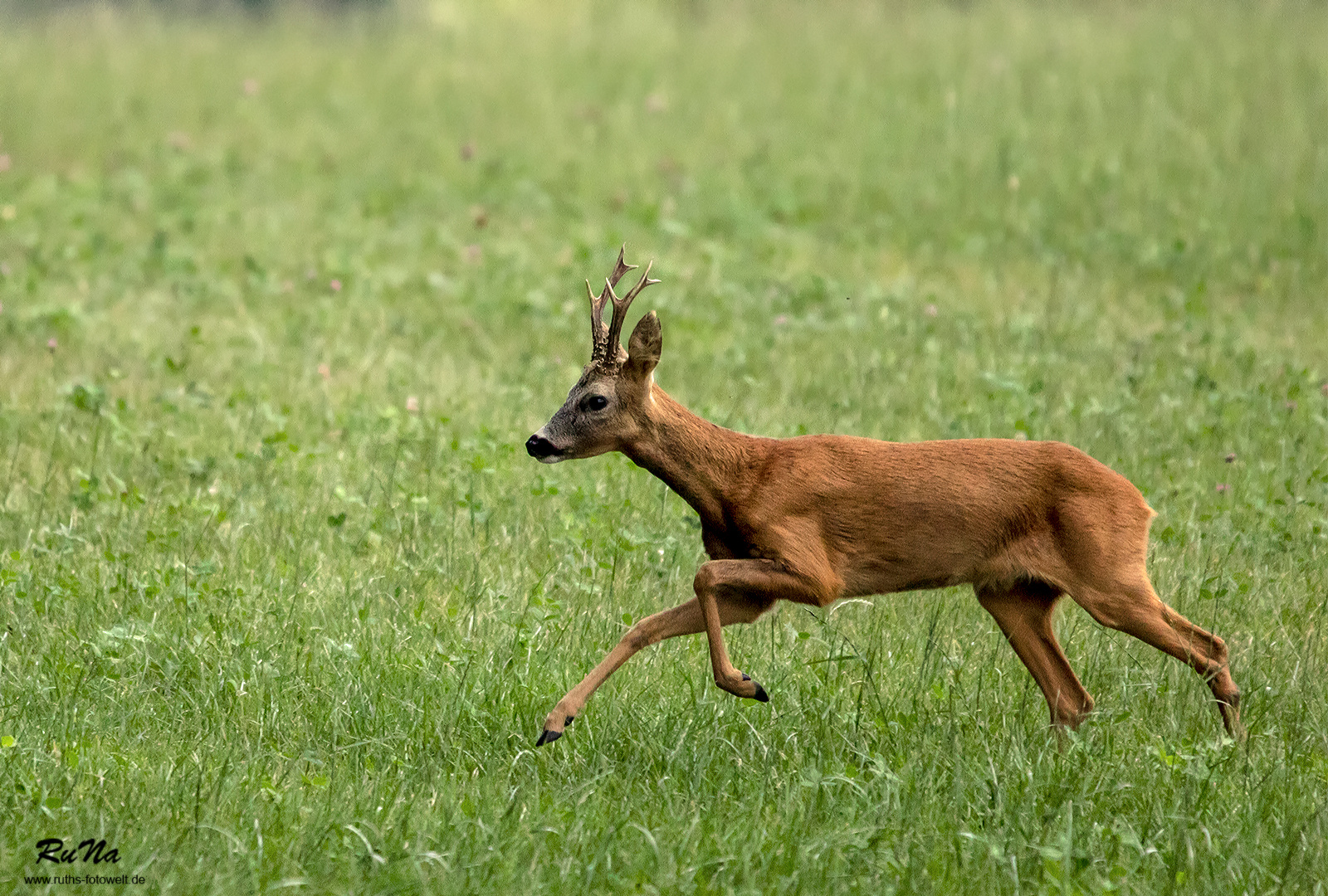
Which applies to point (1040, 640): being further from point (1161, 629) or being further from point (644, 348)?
point (644, 348)

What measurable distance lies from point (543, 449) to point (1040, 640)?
1770 millimetres

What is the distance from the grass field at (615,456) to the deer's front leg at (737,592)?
259 millimetres

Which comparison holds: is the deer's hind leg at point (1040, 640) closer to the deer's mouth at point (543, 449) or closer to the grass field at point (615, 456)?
the grass field at point (615, 456)

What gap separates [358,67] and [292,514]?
10.3 metres

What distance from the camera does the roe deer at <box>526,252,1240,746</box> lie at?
5.25 metres

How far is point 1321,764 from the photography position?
4.95 metres

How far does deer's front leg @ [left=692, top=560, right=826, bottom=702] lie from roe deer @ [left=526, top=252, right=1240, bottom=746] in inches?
1.5

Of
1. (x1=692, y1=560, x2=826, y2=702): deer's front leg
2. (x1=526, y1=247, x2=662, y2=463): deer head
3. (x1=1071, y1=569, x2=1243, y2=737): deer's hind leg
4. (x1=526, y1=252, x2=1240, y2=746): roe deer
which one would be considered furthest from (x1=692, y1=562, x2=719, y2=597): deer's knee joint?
(x1=1071, y1=569, x2=1243, y2=737): deer's hind leg

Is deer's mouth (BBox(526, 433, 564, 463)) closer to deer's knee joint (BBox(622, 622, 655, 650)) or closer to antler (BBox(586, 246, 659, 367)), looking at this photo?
antler (BBox(586, 246, 659, 367))

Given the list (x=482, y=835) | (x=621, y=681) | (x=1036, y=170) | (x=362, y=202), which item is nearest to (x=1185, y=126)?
(x=1036, y=170)

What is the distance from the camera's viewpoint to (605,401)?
17.3 ft

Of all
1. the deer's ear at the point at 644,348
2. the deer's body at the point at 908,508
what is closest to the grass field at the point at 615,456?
the deer's body at the point at 908,508

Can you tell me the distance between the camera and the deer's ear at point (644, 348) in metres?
5.16

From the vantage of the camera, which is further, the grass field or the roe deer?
the roe deer
